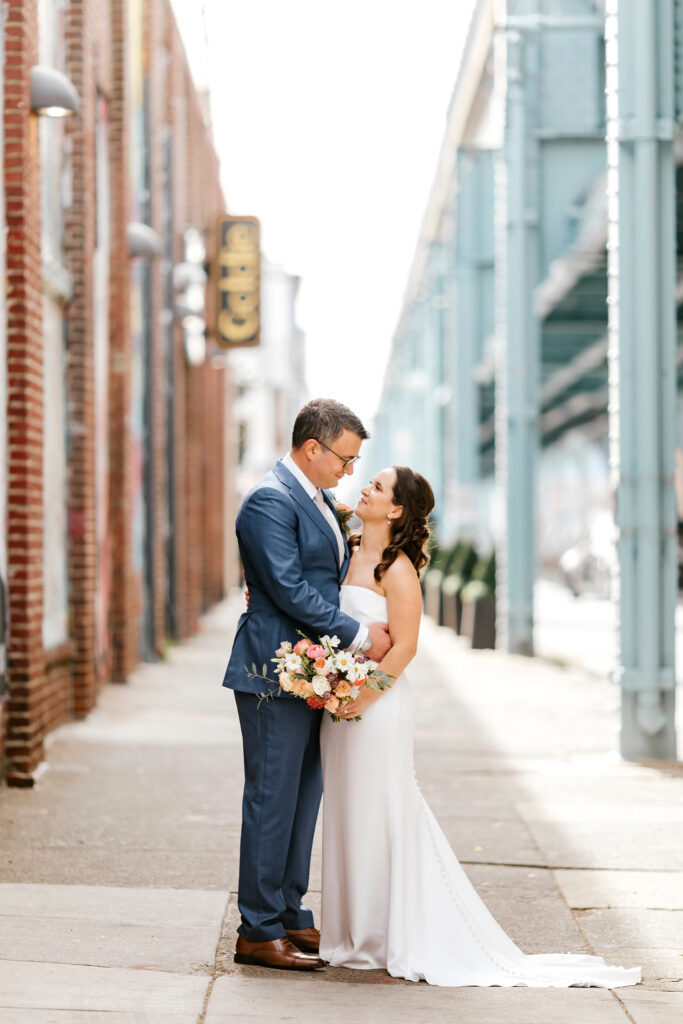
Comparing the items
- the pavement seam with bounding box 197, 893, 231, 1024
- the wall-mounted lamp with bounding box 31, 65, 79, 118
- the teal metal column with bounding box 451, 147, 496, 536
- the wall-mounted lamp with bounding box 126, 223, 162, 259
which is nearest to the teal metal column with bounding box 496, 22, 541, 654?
the wall-mounted lamp with bounding box 126, 223, 162, 259

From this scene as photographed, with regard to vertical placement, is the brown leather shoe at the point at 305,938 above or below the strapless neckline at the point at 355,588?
below

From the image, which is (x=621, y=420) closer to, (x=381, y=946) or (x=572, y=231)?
(x=381, y=946)

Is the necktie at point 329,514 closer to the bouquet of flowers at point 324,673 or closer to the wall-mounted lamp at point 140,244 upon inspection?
the bouquet of flowers at point 324,673

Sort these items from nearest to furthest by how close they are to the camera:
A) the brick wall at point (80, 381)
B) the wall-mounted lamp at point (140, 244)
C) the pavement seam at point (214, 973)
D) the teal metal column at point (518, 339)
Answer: the pavement seam at point (214, 973)
the brick wall at point (80, 381)
the wall-mounted lamp at point (140, 244)
the teal metal column at point (518, 339)

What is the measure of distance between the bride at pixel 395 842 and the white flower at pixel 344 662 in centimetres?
17

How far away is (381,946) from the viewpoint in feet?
17.3

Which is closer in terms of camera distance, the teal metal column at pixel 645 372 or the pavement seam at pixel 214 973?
the pavement seam at pixel 214 973

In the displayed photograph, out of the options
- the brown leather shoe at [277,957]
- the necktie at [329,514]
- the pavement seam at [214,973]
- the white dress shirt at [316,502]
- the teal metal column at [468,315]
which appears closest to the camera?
the pavement seam at [214,973]

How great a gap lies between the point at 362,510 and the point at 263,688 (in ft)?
2.40

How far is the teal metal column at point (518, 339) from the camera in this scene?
57.3ft

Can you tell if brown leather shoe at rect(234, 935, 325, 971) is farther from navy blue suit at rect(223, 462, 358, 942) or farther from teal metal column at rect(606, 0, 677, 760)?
teal metal column at rect(606, 0, 677, 760)

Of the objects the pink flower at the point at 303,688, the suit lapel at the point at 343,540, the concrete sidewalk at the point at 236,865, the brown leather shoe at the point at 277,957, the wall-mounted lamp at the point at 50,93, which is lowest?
the concrete sidewalk at the point at 236,865

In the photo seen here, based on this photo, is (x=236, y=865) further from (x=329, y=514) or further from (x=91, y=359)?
(x=91, y=359)

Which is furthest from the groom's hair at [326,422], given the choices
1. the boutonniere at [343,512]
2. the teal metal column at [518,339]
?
the teal metal column at [518,339]
